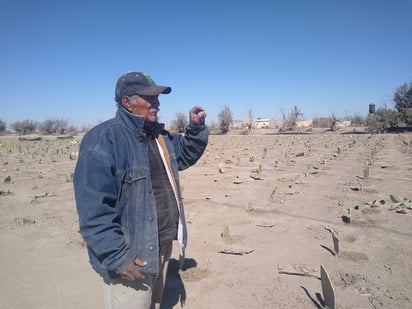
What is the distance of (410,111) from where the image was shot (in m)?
26.5

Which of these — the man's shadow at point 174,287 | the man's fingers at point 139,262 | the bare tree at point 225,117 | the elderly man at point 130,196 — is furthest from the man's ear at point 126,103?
the bare tree at point 225,117

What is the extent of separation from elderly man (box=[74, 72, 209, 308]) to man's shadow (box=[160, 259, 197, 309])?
865 mm

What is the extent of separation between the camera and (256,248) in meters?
4.22

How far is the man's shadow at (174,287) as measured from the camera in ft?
10.2

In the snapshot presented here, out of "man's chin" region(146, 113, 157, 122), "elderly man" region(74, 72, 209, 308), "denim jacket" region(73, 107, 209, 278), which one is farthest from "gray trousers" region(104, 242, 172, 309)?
"man's chin" region(146, 113, 157, 122)

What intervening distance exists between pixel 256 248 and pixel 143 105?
2.82 meters

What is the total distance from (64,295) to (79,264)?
66cm

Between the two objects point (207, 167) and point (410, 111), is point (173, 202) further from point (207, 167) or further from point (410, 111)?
point (410, 111)

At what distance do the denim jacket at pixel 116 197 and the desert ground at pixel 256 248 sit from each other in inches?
57.2

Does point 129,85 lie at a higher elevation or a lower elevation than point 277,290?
higher

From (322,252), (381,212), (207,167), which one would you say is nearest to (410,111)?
(207,167)

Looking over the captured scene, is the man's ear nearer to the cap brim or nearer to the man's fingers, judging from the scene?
the cap brim

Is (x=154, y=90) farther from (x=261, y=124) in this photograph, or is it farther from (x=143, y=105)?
(x=261, y=124)

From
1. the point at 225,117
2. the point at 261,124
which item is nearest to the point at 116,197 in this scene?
the point at 225,117
